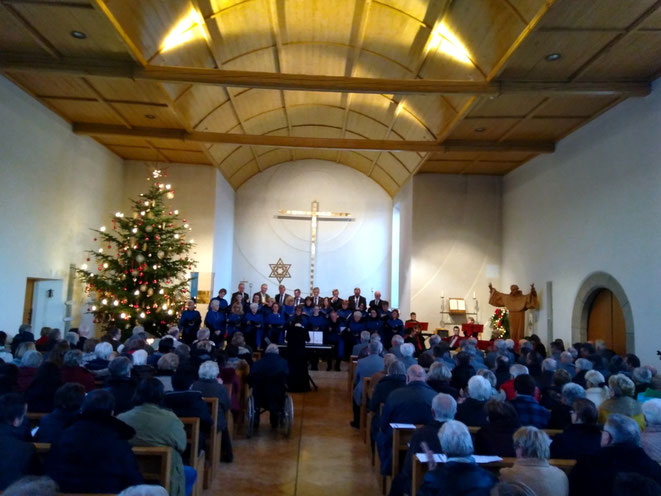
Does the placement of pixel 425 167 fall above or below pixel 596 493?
above

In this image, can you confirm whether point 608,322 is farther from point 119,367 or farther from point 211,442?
point 119,367

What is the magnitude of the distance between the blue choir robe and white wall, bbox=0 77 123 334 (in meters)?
4.37

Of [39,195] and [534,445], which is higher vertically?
[39,195]

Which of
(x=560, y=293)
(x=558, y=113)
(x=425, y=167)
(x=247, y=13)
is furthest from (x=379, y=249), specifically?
(x=247, y=13)

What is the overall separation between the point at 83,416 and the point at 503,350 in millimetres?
6408

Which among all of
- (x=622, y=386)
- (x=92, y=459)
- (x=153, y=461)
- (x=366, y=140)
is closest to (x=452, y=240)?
(x=366, y=140)

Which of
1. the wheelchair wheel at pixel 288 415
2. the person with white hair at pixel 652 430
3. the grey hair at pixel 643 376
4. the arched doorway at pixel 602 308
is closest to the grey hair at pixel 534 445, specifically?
the person with white hair at pixel 652 430

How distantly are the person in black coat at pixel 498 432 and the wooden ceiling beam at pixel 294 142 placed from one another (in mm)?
9456

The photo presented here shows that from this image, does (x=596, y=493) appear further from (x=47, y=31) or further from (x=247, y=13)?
(x=247, y=13)

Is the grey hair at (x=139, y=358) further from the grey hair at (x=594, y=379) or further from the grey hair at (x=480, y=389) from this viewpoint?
the grey hair at (x=594, y=379)

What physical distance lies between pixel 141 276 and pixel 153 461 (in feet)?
27.2

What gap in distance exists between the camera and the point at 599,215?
10492 millimetres

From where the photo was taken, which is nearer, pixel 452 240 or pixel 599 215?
pixel 599 215

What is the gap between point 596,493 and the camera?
2.75m
